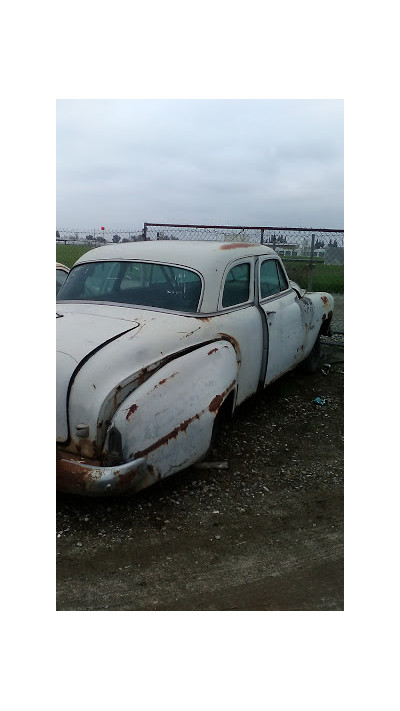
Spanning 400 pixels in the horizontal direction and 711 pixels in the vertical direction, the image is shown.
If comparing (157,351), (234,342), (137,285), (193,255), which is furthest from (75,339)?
(193,255)

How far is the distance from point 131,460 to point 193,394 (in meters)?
0.47

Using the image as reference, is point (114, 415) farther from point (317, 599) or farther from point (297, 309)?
point (297, 309)

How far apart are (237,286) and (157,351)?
114 cm

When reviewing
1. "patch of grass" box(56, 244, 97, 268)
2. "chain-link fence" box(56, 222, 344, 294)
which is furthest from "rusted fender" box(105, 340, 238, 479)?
"patch of grass" box(56, 244, 97, 268)

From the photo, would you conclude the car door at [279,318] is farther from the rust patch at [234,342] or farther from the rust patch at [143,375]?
the rust patch at [143,375]

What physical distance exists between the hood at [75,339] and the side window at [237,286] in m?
0.80

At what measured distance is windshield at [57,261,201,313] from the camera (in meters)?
3.23

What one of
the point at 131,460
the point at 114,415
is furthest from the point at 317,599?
the point at 114,415

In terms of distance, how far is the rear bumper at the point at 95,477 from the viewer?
2342mm

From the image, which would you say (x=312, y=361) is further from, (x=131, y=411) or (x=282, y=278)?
(x=131, y=411)

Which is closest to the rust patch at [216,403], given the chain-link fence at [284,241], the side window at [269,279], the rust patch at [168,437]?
the rust patch at [168,437]

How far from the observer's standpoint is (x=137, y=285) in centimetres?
336

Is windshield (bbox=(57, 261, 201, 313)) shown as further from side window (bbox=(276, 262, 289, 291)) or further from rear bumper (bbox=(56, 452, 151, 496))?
side window (bbox=(276, 262, 289, 291))
